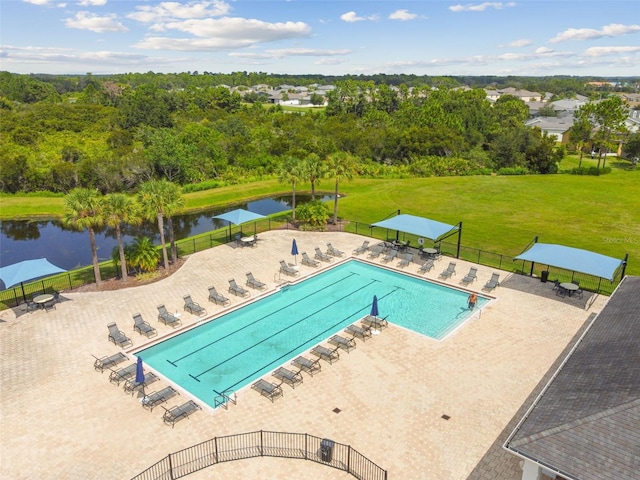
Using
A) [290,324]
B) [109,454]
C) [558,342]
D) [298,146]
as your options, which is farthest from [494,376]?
[298,146]

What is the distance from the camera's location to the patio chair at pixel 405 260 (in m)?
28.8

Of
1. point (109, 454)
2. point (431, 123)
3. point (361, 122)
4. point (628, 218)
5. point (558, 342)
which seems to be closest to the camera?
point (109, 454)

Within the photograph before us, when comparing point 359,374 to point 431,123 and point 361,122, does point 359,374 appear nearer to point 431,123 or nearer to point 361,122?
point 431,123

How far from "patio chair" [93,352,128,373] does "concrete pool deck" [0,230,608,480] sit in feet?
1.04

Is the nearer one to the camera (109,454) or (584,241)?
(109,454)

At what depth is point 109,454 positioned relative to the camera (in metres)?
13.3

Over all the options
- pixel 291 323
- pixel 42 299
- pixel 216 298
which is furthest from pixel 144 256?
pixel 291 323

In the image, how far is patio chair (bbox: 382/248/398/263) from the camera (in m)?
29.7

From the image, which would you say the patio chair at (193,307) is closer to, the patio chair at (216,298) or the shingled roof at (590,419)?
the patio chair at (216,298)

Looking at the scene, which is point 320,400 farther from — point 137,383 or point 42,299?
point 42,299

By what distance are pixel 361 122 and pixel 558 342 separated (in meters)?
74.5

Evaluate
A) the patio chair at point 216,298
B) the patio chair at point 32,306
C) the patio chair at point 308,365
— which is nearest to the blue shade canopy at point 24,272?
the patio chair at point 32,306

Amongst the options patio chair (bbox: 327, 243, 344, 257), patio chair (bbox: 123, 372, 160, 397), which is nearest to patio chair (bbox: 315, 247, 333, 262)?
patio chair (bbox: 327, 243, 344, 257)

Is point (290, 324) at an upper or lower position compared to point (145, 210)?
lower
